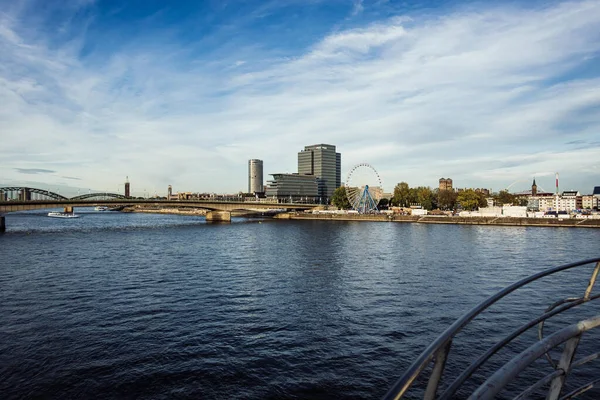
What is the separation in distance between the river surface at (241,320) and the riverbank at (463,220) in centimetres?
5872

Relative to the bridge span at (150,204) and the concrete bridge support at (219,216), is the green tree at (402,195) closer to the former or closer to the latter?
the bridge span at (150,204)

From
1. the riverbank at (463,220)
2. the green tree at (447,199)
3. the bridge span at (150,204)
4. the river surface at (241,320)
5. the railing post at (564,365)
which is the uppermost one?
the green tree at (447,199)

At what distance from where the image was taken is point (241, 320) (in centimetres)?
2203

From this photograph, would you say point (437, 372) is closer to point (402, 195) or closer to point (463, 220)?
point (463, 220)

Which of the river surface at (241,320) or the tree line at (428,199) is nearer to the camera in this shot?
the river surface at (241,320)

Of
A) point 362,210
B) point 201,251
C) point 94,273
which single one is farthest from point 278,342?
point 362,210

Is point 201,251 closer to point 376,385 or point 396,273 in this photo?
point 396,273

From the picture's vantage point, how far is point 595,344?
1814 cm

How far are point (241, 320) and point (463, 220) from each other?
4059 inches

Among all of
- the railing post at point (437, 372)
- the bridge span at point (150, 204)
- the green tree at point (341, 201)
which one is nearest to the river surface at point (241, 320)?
the railing post at point (437, 372)

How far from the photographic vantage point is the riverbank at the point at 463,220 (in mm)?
92812

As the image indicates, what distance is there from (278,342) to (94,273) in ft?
81.6

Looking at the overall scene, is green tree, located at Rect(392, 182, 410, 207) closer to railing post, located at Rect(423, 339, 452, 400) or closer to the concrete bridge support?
the concrete bridge support

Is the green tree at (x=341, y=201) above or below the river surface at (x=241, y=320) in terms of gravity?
above
